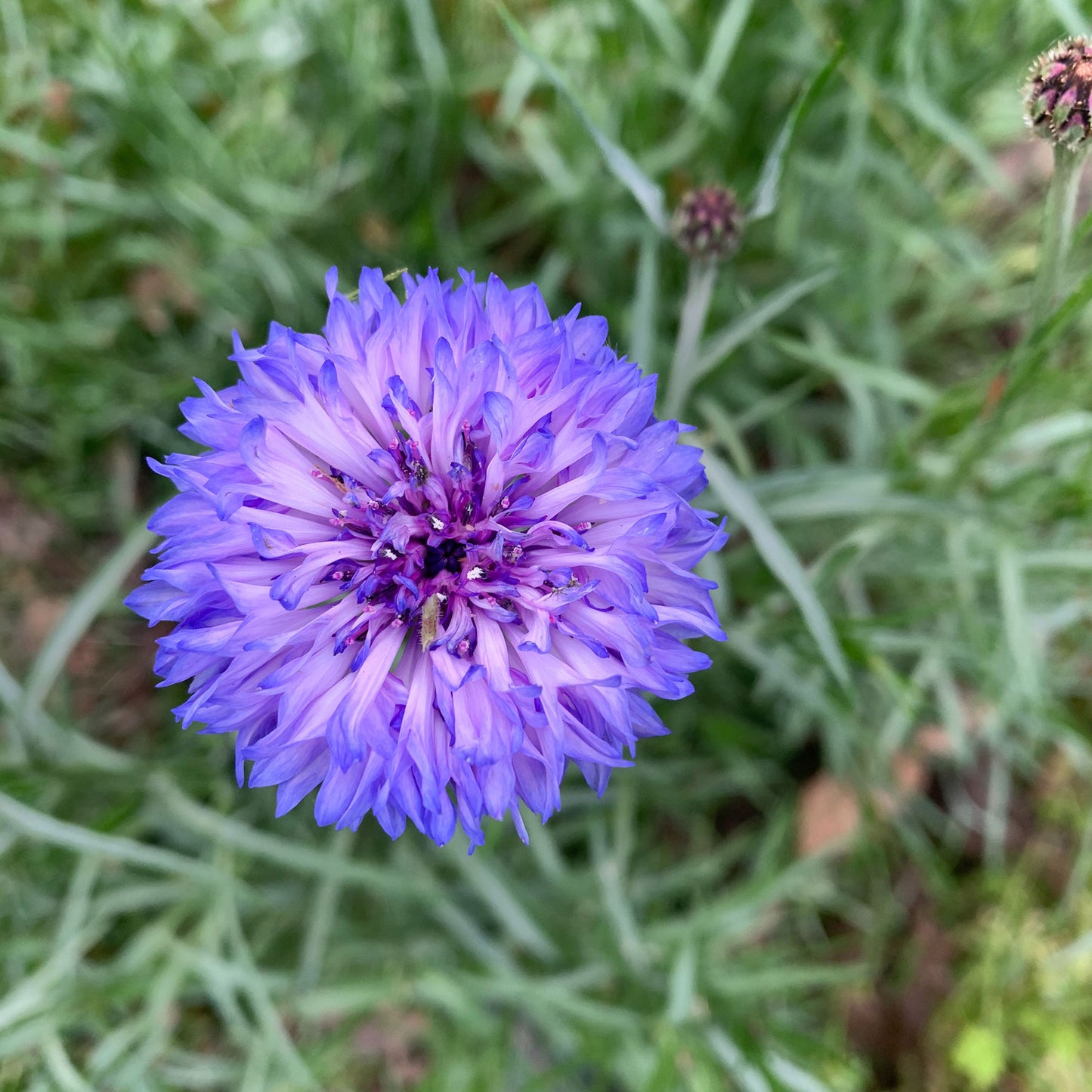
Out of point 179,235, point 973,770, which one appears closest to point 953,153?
point 973,770

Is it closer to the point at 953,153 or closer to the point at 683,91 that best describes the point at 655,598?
the point at 683,91

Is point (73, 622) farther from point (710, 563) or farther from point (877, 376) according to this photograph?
point (877, 376)

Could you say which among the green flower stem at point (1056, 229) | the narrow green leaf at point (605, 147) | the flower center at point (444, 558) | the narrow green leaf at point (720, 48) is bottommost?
the flower center at point (444, 558)

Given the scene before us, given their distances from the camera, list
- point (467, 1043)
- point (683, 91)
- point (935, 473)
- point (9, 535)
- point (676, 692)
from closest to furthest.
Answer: point (676, 692) < point (935, 473) < point (683, 91) < point (467, 1043) < point (9, 535)

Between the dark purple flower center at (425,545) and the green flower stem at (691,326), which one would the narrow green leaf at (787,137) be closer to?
the green flower stem at (691,326)

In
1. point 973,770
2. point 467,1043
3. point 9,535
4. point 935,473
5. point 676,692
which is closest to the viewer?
point 676,692

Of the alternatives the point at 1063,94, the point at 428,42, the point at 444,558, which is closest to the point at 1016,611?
the point at 1063,94

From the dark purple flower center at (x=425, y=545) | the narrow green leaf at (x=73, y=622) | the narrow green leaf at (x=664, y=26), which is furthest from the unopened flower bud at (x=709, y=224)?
the narrow green leaf at (x=73, y=622)
